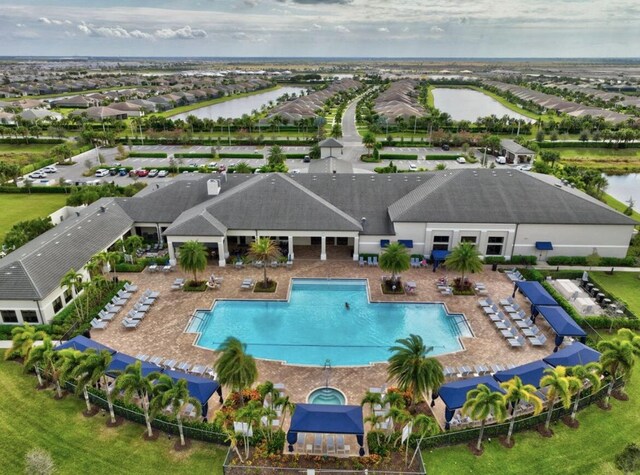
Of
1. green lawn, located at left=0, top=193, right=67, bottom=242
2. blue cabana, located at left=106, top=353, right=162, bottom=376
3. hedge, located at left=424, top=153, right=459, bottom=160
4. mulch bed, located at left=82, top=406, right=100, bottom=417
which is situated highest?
hedge, located at left=424, top=153, right=459, bottom=160

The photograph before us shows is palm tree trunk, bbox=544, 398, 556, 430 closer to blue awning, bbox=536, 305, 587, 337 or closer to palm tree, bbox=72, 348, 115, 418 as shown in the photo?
blue awning, bbox=536, 305, 587, 337

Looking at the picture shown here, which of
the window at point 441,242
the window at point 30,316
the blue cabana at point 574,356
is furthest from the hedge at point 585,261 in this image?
the window at point 30,316

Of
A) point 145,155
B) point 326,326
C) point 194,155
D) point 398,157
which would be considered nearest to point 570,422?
point 326,326

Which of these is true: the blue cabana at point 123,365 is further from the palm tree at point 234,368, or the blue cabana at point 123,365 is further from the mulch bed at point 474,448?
the mulch bed at point 474,448

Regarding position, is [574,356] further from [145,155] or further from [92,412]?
[145,155]

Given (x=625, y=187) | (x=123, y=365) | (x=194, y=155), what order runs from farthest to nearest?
1. (x=194, y=155)
2. (x=625, y=187)
3. (x=123, y=365)

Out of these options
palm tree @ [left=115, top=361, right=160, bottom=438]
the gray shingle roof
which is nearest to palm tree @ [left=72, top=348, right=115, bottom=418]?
palm tree @ [left=115, top=361, right=160, bottom=438]
